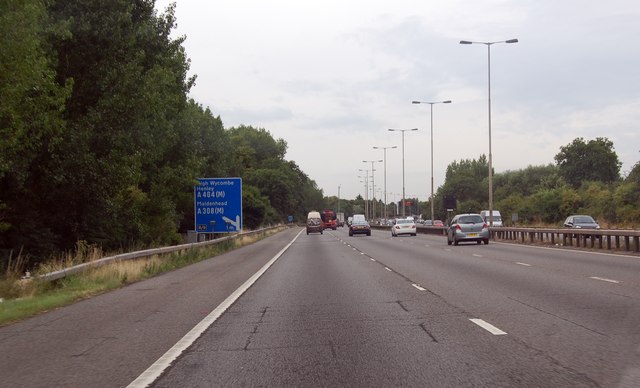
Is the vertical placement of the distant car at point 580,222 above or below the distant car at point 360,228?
above

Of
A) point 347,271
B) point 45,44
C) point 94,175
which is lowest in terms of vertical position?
point 347,271

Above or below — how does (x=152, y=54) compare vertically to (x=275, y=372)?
above

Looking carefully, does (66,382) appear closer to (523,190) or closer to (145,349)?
(145,349)

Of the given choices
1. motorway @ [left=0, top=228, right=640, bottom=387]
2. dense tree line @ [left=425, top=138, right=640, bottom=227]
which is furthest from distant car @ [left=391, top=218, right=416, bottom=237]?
motorway @ [left=0, top=228, right=640, bottom=387]

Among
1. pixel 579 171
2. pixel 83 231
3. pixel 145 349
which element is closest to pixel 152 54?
pixel 83 231

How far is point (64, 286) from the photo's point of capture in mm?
17000

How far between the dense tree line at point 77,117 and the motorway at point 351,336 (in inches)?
301

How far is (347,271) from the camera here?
21844 millimetres

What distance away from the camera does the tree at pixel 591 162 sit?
122m

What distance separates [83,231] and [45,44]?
9.48 meters

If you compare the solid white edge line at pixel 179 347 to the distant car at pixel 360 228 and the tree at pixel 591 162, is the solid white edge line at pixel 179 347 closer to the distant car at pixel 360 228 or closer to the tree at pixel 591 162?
the distant car at pixel 360 228

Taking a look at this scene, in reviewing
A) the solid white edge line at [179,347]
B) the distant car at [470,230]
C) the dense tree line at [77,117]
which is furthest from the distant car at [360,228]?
the solid white edge line at [179,347]

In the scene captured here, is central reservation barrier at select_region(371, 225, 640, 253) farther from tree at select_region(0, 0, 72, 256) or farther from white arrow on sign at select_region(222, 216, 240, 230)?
tree at select_region(0, 0, 72, 256)

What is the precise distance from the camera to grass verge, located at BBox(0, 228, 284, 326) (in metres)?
13.2
